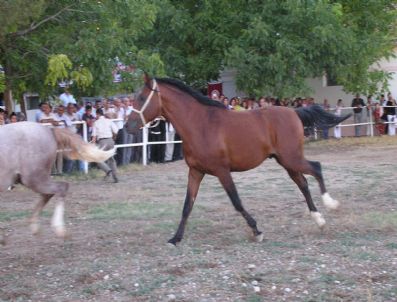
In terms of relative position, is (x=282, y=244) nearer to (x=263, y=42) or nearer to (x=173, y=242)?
(x=173, y=242)

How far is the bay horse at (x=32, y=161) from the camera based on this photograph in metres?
7.35

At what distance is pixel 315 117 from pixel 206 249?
2605 millimetres

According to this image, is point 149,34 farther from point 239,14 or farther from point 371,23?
point 371,23

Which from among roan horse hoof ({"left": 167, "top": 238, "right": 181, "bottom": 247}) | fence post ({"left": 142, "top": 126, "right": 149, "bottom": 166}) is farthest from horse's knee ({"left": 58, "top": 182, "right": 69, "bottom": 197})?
fence post ({"left": 142, "top": 126, "right": 149, "bottom": 166})

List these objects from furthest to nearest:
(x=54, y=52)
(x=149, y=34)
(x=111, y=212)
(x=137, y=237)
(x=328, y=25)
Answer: (x=149, y=34) → (x=328, y=25) → (x=54, y=52) → (x=111, y=212) → (x=137, y=237)

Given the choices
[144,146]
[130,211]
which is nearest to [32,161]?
[130,211]

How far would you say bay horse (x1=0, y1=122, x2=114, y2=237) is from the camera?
7.35 meters

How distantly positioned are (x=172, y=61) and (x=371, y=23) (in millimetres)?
7468

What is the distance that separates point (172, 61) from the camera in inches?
869

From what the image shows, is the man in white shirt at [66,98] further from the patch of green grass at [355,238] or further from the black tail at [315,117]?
the patch of green grass at [355,238]

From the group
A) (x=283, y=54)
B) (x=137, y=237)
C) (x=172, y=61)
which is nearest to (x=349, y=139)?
(x=283, y=54)

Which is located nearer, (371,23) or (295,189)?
(295,189)

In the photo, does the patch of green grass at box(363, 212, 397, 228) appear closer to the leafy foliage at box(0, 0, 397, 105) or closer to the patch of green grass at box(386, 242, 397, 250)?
the patch of green grass at box(386, 242, 397, 250)

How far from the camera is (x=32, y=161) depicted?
7508 mm
